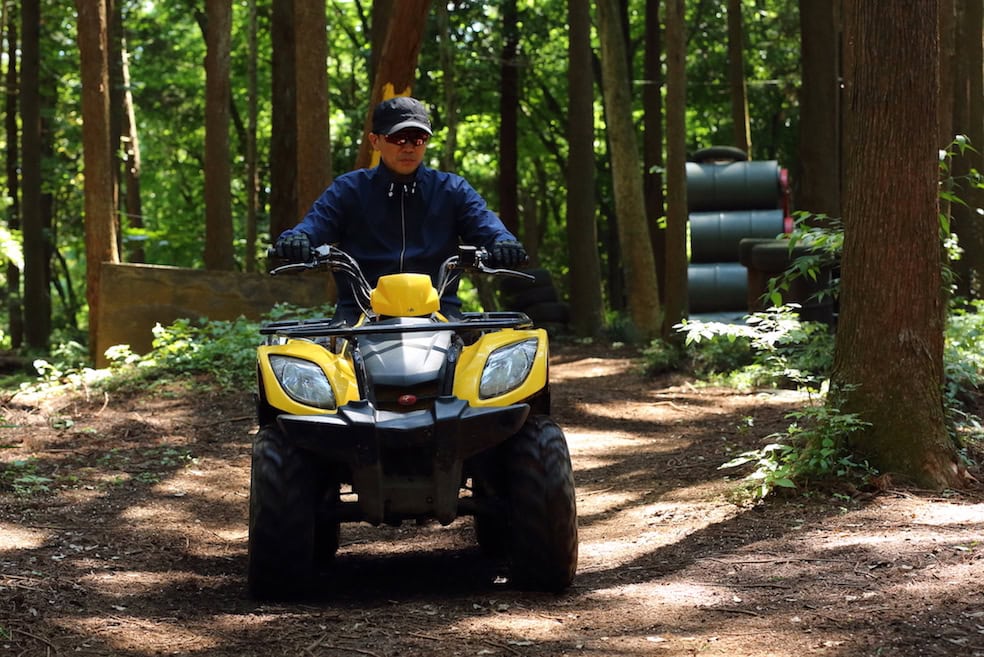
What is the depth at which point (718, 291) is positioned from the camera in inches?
723

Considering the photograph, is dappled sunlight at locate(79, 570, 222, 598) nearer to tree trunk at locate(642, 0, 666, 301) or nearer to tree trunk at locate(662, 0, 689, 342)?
tree trunk at locate(662, 0, 689, 342)

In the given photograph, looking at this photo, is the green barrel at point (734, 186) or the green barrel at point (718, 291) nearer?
the green barrel at point (718, 291)

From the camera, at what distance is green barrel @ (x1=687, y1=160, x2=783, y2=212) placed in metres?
19.2

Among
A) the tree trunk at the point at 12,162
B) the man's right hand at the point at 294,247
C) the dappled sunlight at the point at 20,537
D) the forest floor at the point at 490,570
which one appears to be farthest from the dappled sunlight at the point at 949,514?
the tree trunk at the point at 12,162

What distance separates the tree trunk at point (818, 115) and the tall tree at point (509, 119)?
30.1ft

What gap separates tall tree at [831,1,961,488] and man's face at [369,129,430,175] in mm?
2447

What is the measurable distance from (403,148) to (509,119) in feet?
66.5

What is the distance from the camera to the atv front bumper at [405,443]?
15.1ft

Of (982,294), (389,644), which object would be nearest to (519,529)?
(389,644)

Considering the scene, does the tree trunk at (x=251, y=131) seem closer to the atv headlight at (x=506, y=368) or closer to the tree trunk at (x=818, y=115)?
the tree trunk at (x=818, y=115)

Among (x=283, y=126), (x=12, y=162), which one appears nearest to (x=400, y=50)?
(x=283, y=126)

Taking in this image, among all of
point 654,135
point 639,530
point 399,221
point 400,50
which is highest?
point 654,135

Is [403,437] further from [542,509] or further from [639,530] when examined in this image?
[639,530]

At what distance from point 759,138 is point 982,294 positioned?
17.7 m
